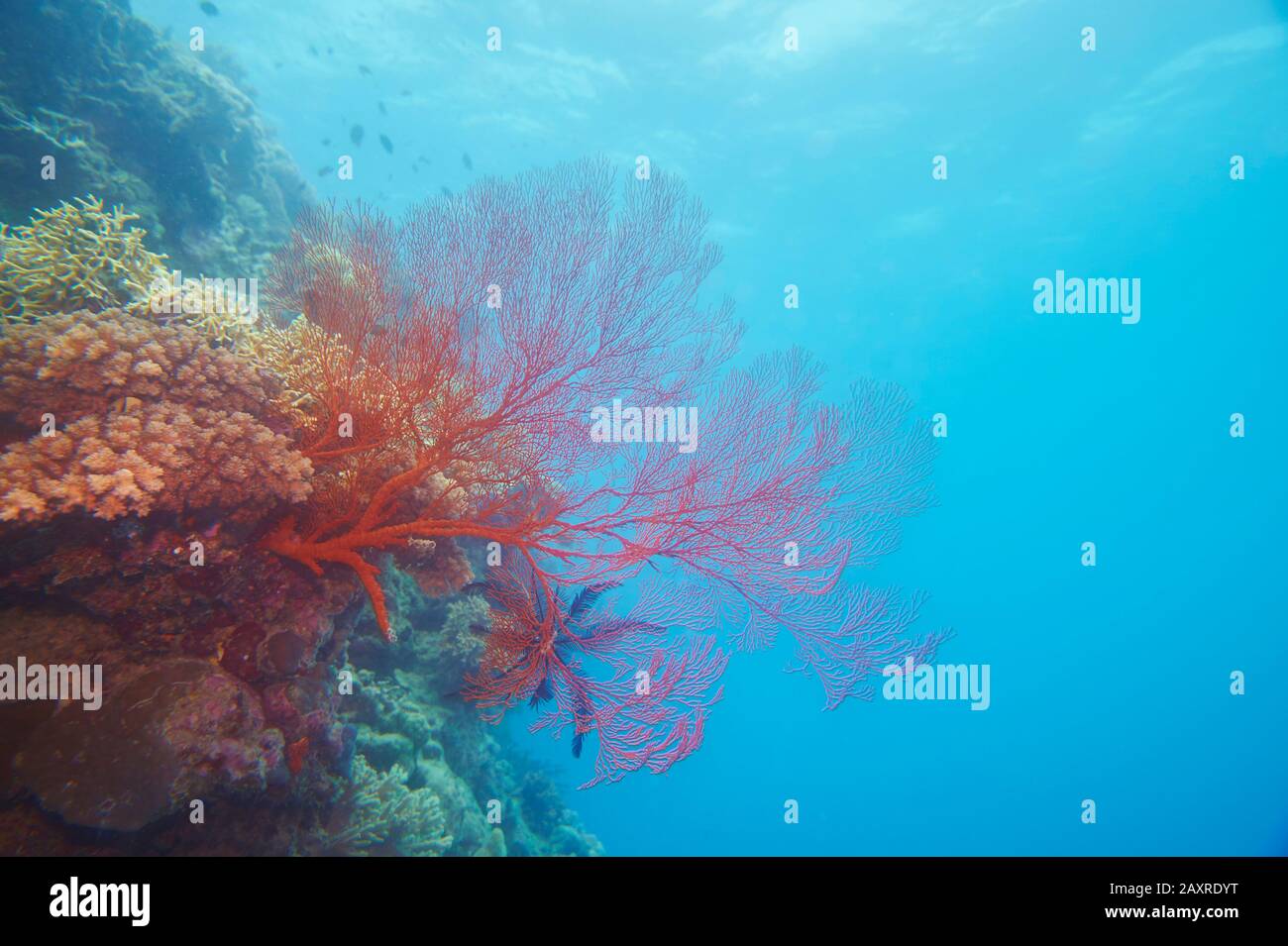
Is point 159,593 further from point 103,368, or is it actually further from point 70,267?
point 70,267

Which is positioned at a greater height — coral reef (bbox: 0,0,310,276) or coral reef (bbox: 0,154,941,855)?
coral reef (bbox: 0,0,310,276)

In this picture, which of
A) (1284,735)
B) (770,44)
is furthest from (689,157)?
(1284,735)

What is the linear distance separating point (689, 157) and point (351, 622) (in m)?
29.0

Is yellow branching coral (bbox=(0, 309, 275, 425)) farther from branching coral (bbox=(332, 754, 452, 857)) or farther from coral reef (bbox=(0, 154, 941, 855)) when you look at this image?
branching coral (bbox=(332, 754, 452, 857))

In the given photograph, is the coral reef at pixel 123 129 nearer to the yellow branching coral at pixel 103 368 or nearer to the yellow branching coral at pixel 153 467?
the yellow branching coral at pixel 103 368

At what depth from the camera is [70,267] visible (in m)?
4.58

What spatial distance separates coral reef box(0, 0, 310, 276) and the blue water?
23.7 feet

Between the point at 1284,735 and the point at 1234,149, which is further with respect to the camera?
the point at 1284,735

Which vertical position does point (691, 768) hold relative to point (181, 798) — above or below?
below

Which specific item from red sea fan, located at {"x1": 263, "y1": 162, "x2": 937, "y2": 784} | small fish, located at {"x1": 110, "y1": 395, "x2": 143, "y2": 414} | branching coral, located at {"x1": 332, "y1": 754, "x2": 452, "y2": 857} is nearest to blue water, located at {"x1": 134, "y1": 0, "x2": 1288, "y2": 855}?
red sea fan, located at {"x1": 263, "y1": 162, "x2": 937, "y2": 784}

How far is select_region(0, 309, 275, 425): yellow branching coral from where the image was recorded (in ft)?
11.8

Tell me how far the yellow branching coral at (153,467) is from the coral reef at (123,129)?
259 inches
